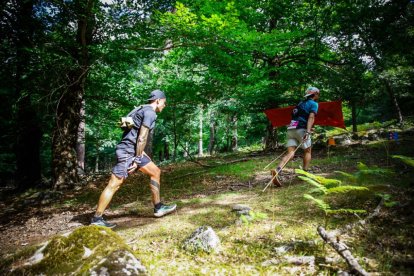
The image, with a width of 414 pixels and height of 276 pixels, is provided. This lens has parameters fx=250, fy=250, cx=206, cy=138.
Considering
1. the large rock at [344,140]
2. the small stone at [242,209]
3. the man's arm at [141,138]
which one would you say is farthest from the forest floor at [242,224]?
the large rock at [344,140]

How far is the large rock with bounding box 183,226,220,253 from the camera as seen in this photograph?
2.71 m

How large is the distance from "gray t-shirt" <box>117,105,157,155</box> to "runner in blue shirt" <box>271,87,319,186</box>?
2.80 meters

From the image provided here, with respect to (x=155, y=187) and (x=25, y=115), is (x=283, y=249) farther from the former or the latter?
(x=25, y=115)

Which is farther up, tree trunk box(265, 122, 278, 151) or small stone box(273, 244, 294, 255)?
tree trunk box(265, 122, 278, 151)

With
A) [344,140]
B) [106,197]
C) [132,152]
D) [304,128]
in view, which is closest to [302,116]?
[304,128]

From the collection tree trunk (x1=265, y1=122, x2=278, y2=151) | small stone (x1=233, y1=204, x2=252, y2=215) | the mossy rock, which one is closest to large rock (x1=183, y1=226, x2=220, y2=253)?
the mossy rock

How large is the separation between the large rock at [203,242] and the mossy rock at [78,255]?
75cm

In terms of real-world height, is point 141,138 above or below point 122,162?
above

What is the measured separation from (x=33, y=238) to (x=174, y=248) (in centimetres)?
290

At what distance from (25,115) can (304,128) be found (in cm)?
897

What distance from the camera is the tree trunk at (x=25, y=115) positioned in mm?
6738

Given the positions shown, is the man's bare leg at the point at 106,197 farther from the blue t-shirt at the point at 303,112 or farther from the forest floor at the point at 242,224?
the blue t-shirt at the point at 303,112

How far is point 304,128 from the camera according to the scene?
540 cm

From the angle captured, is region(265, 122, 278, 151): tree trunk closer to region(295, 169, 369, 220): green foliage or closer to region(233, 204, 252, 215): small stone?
region(233, 204, 252, 215): small stone
